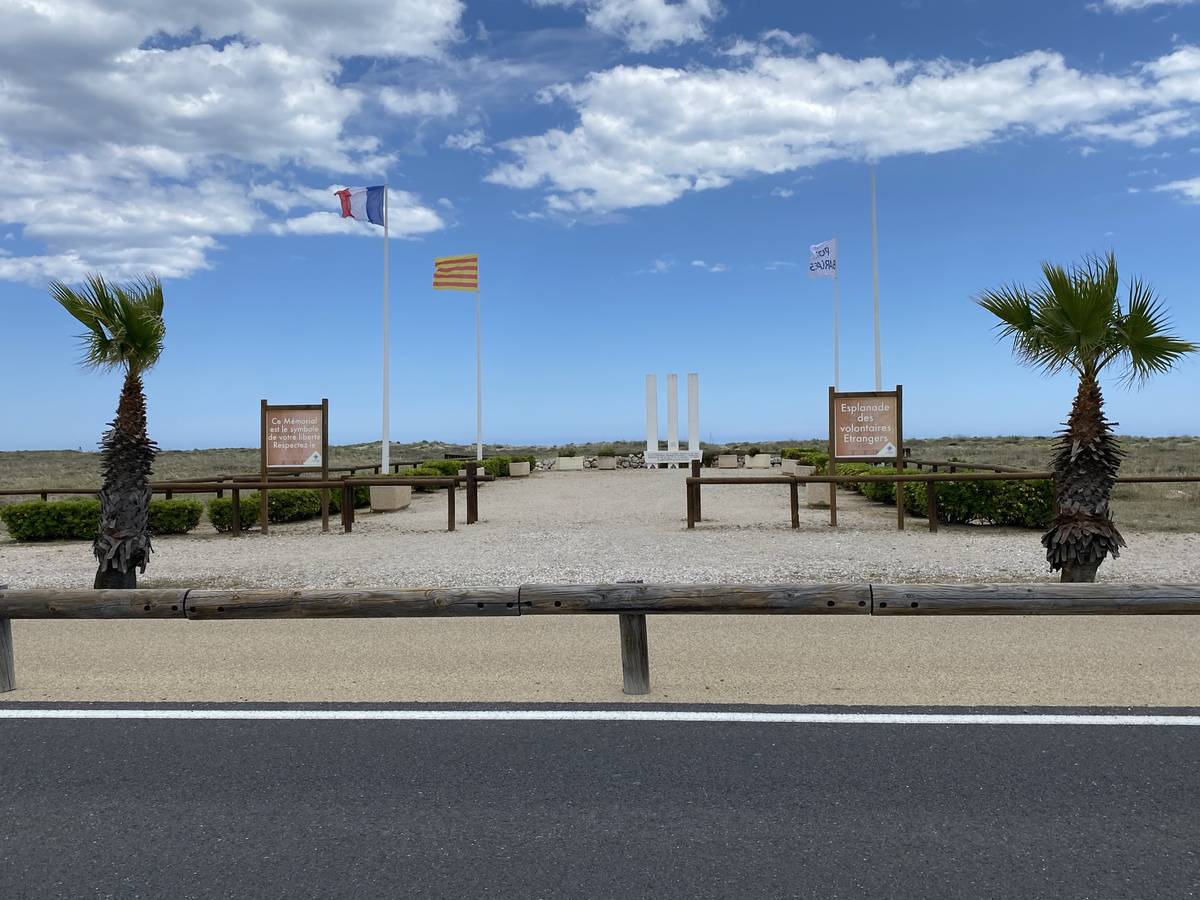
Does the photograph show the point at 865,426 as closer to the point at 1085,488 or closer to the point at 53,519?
Answer: the point at 1085,488

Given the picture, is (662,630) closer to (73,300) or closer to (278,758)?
(278,758)

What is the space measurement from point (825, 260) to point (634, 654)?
69.0 feet

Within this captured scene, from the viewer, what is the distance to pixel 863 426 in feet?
50.2

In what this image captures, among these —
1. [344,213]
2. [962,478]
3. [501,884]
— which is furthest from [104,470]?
[344,213]

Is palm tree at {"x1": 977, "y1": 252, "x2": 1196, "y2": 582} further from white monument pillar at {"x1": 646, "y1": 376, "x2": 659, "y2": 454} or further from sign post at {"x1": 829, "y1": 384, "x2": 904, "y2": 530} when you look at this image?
white monument pillar at {"x1": 646, "y1": 376, "x2": 659, "y2": 454}

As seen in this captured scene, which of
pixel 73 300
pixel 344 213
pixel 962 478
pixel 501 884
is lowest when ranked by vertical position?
pixel 501 884

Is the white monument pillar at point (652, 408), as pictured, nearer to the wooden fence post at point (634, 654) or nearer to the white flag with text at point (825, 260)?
the white flag with text at point (825, 260)

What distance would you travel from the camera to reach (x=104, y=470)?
9.42 meters

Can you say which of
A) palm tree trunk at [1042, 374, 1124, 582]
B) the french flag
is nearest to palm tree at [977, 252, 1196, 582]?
palm tree trunk at [1042, 374, 1124, 582]

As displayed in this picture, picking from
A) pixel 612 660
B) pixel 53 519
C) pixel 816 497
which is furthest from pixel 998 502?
pixel 53 519

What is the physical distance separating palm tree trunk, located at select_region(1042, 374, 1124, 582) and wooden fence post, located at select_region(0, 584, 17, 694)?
870cm

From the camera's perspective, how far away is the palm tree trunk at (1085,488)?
29.1 ft

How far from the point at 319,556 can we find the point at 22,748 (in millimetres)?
7723

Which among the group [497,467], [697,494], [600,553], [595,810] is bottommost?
[595,810]
